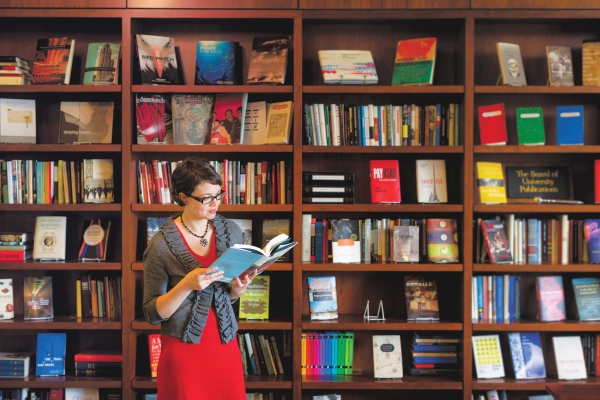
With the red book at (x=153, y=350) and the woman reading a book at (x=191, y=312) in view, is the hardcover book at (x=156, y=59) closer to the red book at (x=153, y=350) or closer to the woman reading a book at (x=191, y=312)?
the woman reading a book at (x=191, y=312)

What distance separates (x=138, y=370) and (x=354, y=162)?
5.75ft

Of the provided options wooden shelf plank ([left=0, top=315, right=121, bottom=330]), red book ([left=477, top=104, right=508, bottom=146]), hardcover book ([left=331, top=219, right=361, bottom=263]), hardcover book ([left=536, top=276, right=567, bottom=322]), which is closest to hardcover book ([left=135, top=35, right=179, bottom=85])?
hardcover book ([left=331, top=219, right=361, bottom=263])

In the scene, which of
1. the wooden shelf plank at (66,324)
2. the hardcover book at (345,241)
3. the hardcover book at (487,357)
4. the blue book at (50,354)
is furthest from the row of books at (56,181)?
the hardcover book at (487,357)

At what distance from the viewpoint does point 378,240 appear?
322 cm

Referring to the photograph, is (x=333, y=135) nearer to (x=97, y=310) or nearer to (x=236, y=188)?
(x=236, y=188)

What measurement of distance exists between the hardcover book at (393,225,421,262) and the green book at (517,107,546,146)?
0.80 m

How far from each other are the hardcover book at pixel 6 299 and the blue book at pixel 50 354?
215 millimetres

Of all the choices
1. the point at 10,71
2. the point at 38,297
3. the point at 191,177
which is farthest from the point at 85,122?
the point at 191,177

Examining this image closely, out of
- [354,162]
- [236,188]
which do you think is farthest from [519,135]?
[236,188]

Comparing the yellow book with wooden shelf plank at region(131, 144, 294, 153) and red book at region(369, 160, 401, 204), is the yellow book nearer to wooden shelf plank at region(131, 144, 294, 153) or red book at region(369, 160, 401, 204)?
red book at region(369, 160, 401, 204)

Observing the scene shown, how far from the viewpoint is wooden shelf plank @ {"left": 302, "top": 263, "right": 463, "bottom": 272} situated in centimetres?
311

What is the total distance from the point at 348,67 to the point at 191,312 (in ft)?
5.77

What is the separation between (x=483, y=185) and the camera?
10.5ft

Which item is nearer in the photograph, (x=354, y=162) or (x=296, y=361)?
(x=296, y=361)
